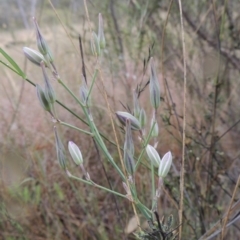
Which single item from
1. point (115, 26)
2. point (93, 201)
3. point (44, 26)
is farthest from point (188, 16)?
point (44, 26)

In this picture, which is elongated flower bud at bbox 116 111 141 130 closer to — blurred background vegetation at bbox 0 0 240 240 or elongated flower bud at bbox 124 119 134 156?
elongated flower bud at bbox 124 119 134 156

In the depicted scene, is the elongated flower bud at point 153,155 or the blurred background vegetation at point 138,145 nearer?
the elongated flower bud at point 153,155

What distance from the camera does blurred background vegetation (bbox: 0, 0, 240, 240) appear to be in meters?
1.08

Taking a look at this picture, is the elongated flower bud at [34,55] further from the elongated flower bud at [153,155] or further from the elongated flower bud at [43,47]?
the elongated flower bud at [153,155]

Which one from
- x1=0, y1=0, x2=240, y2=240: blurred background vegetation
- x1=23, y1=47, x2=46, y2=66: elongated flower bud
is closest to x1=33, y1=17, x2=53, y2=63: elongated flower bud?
x1=23, y1=47, x2=46, y2=66: elongated flower bud

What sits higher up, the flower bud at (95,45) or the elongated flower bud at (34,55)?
the flower bud at (95,45)

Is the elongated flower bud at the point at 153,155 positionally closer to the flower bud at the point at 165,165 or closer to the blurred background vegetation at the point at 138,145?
the flower bud at the point at 165,165

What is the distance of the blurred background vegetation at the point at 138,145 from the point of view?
1085 millimetres

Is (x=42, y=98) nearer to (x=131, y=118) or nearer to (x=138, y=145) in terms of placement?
(x=131, y=118)

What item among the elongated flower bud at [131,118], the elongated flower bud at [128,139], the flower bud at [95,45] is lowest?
the elongated flower bud at [128,139]

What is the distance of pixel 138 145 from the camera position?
4.65 ft

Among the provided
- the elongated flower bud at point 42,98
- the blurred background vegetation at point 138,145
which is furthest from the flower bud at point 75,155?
the blurred background vegetation at point 138,145

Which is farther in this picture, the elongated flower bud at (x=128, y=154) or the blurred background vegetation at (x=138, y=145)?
the blurred background vegetation at (x=138, y=145)

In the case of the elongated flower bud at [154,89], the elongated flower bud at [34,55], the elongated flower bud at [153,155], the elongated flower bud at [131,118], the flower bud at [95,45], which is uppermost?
the flower bud at [95,45]
